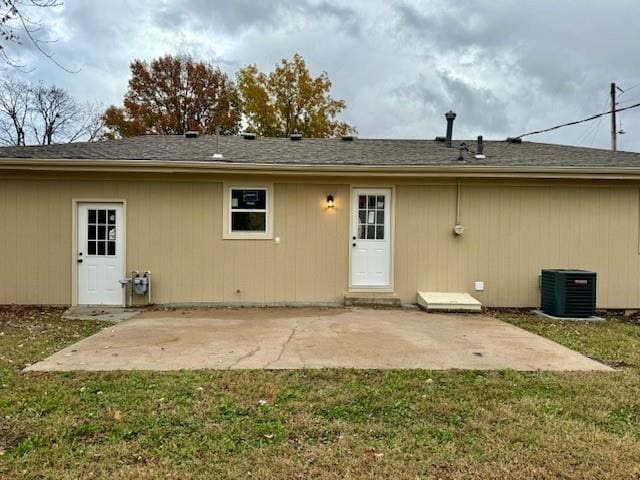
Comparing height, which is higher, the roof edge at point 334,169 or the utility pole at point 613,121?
the utility pole at point 613,121

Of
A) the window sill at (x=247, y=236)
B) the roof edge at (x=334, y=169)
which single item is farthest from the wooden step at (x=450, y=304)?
the window sill at (x=247, y=236)

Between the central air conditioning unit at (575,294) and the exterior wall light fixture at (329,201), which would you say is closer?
the central air conditioning unit at (575,294)

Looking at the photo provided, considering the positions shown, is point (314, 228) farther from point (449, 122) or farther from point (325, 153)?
point (449, 122)

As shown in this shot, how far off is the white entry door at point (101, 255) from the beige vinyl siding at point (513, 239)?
5.02m

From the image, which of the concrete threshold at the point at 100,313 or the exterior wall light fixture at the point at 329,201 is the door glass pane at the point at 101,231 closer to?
the concrete threshold at the point at 100,313

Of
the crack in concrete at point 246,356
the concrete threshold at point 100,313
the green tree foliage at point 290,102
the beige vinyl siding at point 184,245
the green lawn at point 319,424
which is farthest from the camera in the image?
the green tree foliage at point 290,102

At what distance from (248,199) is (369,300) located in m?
2.85

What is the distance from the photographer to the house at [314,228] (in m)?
7.81

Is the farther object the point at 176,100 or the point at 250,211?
the point at 176,100

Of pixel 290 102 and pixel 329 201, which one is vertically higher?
pixel 290 102

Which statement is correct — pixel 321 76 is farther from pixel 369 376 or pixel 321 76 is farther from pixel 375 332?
pixel 369 376

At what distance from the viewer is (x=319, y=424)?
3.00 metres

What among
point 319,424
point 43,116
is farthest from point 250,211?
point 43,116

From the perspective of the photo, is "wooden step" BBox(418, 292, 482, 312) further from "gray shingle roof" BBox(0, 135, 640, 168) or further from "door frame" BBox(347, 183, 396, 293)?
"gray shingle roof" BBox(0, 135, 640, 168)
